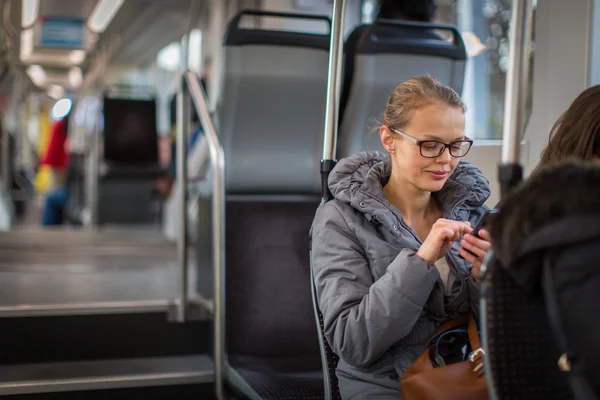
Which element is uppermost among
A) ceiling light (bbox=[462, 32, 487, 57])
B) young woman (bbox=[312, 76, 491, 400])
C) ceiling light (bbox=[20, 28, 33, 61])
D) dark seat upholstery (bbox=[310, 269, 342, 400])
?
ceiling light (bbox=[20, 28, 33, 61])

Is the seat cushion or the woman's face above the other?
the woman's face

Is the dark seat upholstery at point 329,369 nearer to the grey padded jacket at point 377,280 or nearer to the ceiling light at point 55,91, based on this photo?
the grey padded jacket at point 377,280

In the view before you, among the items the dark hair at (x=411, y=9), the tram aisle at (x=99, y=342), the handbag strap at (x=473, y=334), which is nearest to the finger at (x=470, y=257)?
the handbag strap at (x=473, y=334)

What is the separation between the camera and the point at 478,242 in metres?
1.76

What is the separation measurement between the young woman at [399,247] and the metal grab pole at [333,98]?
7 centimetres

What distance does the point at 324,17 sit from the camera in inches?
123

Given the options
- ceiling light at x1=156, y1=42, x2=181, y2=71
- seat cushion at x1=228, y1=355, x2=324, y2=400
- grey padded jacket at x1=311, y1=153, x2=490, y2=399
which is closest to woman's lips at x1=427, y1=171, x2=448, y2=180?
grey padded jacket at x1=311, y1=153, x2=490, y2=399

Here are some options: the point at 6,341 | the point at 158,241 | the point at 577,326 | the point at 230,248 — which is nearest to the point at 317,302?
the point at 577,326

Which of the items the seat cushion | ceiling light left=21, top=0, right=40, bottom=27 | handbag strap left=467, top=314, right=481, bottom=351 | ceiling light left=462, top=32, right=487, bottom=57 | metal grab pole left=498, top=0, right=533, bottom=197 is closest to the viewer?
metal grab pole left=498, top=0, right=533, bottom=197

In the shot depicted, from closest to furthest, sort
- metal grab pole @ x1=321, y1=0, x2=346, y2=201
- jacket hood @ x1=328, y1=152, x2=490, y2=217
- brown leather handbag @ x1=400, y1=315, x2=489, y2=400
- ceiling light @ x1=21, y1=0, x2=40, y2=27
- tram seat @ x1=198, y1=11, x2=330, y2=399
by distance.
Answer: brown leather handbag @ x1=400, y1=315, x2=489, y2=400, jacket hood @ x1=328, y1=152, x2=490, y2=217, metal grab pole @ x1=321, y1=0, x2=346, y2=201, tram seat @ x1=198, y1=11, x2=330, y2=399, ceiling light @ x1=21, y1=0, x2=40, y2=27

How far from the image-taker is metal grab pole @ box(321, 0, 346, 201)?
2.17 meters

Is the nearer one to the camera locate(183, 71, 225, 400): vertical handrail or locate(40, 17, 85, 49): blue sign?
locate(183, 71, 225, 400): vertical handrail

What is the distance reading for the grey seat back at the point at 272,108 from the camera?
3.05 metres

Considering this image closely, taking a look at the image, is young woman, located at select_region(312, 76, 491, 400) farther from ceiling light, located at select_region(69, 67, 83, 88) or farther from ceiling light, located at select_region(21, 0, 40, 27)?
ceiling light, located at select_region(69, 67, 83, 88)
